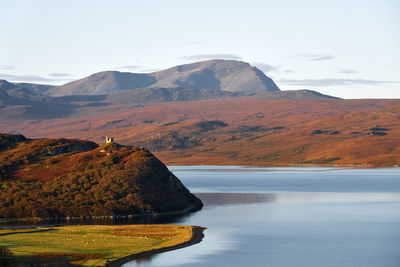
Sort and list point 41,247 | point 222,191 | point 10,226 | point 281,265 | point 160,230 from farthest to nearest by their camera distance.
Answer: point 222,191 < point 10,226 < point 160,230 < point 41,247 < point 281,265

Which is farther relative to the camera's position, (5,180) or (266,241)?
→ (5,180)

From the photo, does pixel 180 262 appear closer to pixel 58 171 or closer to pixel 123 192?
pixel 123 192

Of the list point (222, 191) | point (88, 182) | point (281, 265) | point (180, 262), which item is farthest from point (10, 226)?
point (222, 191)

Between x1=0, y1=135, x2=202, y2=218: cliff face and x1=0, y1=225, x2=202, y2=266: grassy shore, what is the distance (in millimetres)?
19029

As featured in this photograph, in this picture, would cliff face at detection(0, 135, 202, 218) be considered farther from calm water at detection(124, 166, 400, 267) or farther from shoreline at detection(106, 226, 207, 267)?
shoreline at detection(106, 226, 207, 267)

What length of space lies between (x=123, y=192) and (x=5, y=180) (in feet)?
84.9

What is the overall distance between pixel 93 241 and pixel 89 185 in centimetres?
4147

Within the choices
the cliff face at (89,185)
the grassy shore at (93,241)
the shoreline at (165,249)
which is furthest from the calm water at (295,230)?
the cliff face at (89,185)

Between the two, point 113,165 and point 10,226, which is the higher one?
point 113,165

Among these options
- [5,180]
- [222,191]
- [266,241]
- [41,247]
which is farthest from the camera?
[222,191]

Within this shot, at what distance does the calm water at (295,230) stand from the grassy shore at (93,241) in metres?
3.33

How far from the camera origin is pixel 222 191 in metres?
170

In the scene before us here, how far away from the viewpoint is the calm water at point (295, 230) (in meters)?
69.5

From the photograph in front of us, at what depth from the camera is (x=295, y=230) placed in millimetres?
92688
